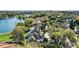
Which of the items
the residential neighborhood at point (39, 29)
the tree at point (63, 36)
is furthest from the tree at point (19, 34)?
the tree at point (63, 36)

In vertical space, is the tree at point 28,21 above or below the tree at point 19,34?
above

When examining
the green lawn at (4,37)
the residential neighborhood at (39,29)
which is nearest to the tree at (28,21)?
the residential neighborhood at (39,29)

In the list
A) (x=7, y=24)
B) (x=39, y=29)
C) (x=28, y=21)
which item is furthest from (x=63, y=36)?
(x=7, y=24)

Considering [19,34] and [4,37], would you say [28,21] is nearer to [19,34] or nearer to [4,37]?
[19,34]

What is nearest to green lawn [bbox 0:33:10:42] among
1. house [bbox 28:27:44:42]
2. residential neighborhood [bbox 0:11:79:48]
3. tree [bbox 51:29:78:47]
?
residential neighborhood [bbox 0:11:79:48]

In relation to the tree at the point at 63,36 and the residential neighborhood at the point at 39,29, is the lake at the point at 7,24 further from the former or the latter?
the tree at the point at 63,36

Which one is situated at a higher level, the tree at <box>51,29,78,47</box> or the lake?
the lake

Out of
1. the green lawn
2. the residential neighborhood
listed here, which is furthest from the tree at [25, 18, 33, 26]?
the green lawn

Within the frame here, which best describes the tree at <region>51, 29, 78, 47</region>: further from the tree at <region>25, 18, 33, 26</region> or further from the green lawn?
the green lawn

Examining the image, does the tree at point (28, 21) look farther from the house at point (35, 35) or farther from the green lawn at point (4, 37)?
the green lawn at point (4, 37)
